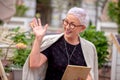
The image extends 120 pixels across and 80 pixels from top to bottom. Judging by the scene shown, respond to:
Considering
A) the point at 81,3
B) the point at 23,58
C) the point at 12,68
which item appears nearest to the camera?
the point at 12,68

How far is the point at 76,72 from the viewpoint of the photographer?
3271 millimetres

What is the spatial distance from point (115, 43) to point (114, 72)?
455 mm

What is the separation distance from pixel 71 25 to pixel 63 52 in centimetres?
26

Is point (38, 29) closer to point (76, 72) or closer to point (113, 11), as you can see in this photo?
point (76, 72)

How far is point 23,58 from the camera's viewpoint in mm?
4273

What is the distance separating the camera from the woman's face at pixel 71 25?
3.38 m

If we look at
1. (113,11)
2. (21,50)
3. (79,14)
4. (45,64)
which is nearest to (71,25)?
(79,14)

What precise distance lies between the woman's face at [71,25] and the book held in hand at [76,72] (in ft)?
1.12

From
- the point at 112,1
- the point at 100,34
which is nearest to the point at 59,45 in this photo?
the point at 100,34

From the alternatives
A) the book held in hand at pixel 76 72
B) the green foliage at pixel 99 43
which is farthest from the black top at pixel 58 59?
the green foliage at pixel 99 43

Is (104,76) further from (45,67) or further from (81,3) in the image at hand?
(81,3)

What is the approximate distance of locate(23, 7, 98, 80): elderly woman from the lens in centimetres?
338

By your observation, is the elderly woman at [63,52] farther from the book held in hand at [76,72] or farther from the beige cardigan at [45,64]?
the book held in hand at [76,72]

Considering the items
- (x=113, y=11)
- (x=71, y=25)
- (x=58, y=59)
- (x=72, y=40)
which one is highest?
(x=71, y=25)
